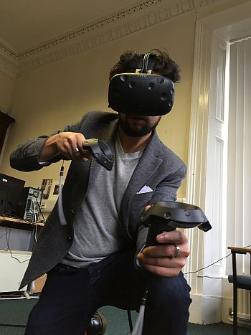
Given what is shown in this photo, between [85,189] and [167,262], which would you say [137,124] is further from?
[167,262]

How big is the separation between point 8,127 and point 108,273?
140 inches

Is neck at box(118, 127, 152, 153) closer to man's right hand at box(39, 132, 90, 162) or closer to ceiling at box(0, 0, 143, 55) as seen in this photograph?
man's right hand at box(39, 132, 90, 162)

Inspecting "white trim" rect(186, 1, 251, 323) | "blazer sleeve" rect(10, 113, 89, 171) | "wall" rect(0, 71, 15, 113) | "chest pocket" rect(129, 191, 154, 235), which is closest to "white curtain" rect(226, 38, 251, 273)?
"white trim" rect(186, 1, 251, 323)

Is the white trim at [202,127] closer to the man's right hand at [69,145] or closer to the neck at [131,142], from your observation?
the neck at [131,142]

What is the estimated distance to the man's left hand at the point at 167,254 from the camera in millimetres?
605

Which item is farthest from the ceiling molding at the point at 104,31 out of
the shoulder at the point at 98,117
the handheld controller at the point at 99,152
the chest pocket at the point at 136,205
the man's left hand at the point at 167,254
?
the man's left hand at the point at 167,254

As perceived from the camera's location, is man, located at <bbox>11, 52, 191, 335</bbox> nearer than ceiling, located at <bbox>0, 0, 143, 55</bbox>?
Yes

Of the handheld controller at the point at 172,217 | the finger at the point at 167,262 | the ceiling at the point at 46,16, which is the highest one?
the ceiling at the point at 46,16

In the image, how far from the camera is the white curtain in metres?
2.37

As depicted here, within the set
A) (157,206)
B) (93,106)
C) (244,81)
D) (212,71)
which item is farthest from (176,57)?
(157,206)

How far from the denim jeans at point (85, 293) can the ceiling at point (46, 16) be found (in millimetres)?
3018

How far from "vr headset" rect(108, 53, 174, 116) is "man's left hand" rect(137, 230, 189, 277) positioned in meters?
0.27

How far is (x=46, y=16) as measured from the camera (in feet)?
11.7

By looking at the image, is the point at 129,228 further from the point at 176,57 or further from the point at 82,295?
the point at 176,57
